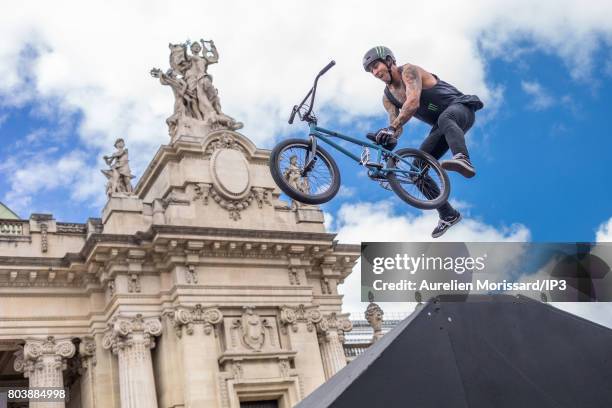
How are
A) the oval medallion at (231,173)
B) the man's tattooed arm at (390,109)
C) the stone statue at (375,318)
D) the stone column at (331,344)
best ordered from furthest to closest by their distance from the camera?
the stone statue at (375,318), the stone column at (331,344), the oval medallion at (231,173), the man's tattooed arm at (390,109)

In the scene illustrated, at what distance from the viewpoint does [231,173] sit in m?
26.8

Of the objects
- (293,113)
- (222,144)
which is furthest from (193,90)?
(293,113)

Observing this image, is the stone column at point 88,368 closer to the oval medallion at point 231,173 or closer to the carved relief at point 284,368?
the carved relief at point 284,368

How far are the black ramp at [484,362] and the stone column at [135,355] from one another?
1957cm

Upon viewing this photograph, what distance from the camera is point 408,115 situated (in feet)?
30.3

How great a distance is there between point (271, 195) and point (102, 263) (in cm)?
600

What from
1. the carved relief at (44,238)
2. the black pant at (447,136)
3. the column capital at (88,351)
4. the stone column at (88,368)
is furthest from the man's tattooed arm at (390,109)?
the carved relief at (44,238)

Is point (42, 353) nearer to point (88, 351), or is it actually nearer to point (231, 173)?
point (88, 351)

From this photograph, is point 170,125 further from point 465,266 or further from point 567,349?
point 567,349

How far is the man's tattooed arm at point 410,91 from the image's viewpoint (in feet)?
30.1

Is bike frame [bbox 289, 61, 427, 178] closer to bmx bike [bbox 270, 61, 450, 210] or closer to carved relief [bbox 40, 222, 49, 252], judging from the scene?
bmx bike [bbox 270, 61, 450, 210]

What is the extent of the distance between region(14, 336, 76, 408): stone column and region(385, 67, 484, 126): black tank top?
58.8 ft

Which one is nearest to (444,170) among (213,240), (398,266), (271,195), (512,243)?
(512,243)

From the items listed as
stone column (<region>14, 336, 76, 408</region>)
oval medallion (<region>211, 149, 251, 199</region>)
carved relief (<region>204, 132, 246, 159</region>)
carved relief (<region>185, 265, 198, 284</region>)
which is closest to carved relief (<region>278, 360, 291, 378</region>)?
carved relief (<region>185, 265, 198, 284</region>)
